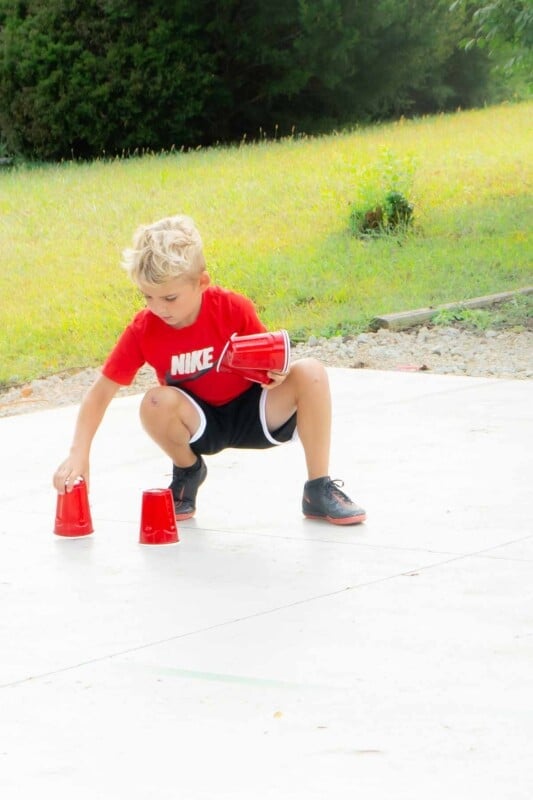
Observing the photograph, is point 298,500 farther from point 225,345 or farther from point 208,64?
point 208,64

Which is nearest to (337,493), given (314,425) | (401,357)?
(314,425)

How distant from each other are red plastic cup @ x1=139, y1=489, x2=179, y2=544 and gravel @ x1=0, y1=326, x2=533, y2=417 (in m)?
3.47

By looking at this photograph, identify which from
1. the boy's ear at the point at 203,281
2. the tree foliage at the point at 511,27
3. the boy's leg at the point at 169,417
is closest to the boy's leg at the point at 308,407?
the boy's leg at the point at 169,417

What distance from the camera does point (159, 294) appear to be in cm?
463

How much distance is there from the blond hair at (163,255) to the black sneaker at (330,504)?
2.91 feet

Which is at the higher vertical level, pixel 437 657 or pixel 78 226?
pixel 437 657

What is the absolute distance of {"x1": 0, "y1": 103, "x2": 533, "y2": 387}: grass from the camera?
10406 millimetres

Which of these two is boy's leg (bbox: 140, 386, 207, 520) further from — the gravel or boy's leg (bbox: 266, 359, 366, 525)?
the gravel

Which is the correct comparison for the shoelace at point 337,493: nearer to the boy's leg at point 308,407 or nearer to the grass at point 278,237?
the boy's leg at point 308,407

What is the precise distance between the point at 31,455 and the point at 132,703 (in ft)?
10.3

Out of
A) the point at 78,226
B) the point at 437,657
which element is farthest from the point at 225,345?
the point at 78,226

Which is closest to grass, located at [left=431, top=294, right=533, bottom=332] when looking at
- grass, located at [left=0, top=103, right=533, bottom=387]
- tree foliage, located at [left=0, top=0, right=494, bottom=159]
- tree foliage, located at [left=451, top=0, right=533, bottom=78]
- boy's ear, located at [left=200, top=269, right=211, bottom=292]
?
grass, located at [left=0, top=103, right=533, bottom=387]

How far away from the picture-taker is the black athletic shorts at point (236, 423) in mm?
4961

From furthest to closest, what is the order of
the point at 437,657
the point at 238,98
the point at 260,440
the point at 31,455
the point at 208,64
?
the point at 238,98 < the point at 208,64 < the point at 31,455 < the point at 260,440 < the point at 437,657
